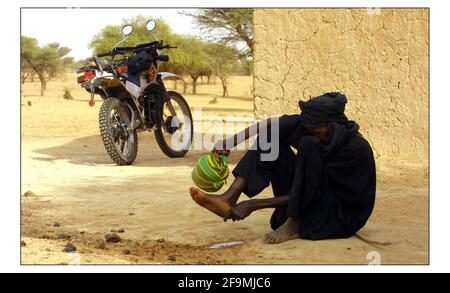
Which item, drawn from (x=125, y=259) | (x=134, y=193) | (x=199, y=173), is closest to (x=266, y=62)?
(x=134, y=193)

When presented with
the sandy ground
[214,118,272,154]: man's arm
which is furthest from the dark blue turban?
the sandy ground

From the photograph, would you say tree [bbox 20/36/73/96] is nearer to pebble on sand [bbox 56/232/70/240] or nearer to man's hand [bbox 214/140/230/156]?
pebble on sand [bbox 56/232/70/240]

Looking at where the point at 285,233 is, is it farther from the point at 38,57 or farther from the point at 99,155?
the point at 38,57

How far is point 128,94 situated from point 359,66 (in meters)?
2.63

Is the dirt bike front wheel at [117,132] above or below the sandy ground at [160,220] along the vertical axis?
above

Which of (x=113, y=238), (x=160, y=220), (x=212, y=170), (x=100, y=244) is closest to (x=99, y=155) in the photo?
(x=160, y=220)

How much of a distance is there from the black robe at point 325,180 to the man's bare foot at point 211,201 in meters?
0.17

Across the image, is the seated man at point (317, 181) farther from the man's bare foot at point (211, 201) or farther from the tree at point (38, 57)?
the tree at point (38, 57)

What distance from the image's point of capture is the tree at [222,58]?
24.9 meters

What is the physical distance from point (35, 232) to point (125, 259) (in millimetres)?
1046

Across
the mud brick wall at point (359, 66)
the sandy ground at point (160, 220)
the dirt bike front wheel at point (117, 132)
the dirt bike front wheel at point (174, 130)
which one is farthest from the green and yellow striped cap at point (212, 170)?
the dirt bike front wheel at point (174, 130)

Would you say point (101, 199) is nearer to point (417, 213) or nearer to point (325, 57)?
point (417, 213)

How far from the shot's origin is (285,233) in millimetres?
3988

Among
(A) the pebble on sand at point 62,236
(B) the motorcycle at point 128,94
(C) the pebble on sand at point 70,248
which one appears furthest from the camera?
(B) the motorcycle at point 128,94
